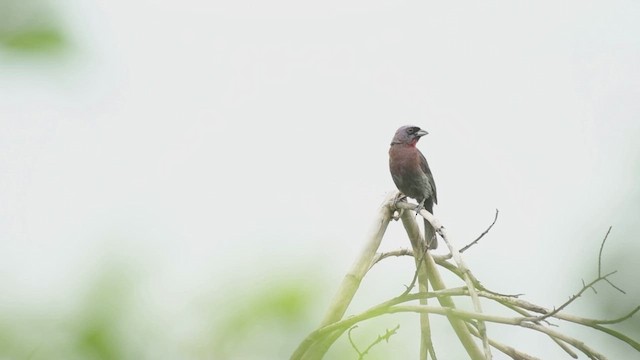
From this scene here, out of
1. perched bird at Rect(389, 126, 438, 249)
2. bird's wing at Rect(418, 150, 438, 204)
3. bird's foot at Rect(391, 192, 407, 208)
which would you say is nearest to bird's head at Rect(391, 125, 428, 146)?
perched bird at Rect(389, 126, 438, 249)

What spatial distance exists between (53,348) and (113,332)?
1.6 inches

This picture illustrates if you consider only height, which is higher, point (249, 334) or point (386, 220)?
point (386, 220)

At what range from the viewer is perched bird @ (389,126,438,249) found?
12.1 feet

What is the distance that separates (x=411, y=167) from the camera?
394 centimetres

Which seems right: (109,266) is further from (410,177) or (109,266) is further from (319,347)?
(410,177)

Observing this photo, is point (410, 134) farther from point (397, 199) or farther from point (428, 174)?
point (397, 199)

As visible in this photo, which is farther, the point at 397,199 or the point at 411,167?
the point at 411,167

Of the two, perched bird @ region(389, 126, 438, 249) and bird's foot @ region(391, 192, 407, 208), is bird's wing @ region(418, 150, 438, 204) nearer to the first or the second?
perched bird @ region(389, 126, 438, 249)

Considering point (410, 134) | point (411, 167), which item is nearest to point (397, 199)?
point (411, 167)

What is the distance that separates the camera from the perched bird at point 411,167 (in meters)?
3.69

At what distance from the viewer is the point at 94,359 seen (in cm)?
46

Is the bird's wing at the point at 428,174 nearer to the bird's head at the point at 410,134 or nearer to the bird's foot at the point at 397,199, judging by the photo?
the bird's head at the point at 410,134

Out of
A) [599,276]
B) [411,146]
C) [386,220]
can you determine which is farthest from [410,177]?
[599,276]

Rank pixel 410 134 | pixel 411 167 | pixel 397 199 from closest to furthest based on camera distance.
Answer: pixel 397 199 → pixel 411 167 → pixel 410 134
